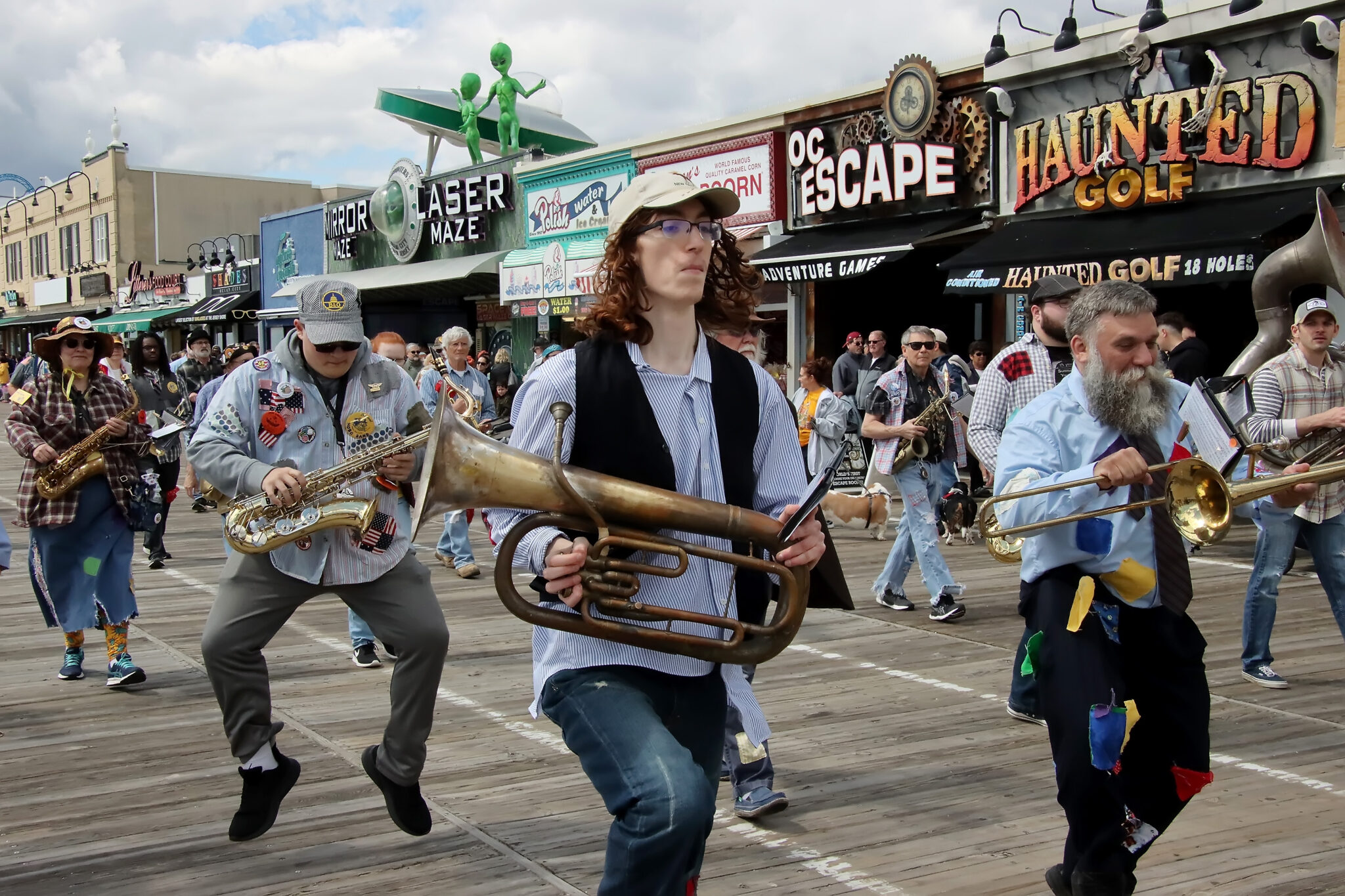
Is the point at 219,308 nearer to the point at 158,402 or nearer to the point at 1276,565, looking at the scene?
the point at 158,402

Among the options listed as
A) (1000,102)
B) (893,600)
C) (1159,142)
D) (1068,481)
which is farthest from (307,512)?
(1000,102)

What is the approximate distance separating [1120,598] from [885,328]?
15.3 meters

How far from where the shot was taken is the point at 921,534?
317 inches

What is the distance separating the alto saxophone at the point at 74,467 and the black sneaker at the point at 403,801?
322cm

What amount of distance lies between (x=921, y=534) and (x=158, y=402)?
6804 millimetres

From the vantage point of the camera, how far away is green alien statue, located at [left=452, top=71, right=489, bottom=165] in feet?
93.8

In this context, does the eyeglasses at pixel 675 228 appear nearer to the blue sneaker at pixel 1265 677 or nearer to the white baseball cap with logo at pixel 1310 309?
the white baseball cap with logo at pixel 1310 309

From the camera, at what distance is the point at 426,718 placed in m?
4.16

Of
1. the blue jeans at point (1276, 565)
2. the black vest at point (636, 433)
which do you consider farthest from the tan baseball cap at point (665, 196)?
the blue jeans at point (1276, 565)

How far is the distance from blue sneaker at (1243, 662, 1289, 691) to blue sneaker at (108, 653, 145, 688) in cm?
570

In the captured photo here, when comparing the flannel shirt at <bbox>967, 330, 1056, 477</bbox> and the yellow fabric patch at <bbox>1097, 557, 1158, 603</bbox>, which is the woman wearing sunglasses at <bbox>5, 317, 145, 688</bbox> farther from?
the yellow fabric patch at <bbox>1097, 557, 1158, 603</bbox>

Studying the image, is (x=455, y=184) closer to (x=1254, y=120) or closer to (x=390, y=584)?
(x=1254, y=120)

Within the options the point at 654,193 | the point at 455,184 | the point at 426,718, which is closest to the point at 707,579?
the point at 654,193

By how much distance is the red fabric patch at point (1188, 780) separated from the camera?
3.41 m
